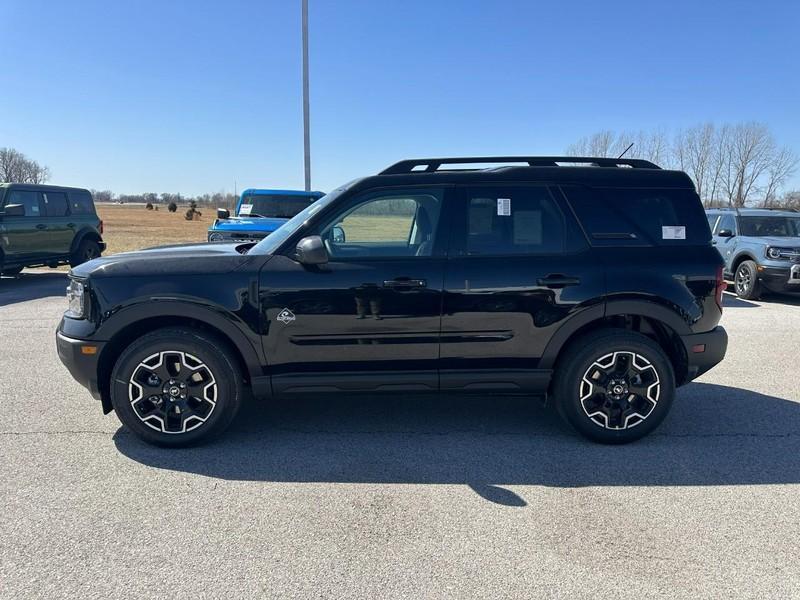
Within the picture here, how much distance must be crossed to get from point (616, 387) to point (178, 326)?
3.05 metres

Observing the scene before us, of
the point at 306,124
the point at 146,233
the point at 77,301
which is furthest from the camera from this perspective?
the point at 146,233

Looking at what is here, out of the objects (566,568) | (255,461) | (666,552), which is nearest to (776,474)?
(666,552)

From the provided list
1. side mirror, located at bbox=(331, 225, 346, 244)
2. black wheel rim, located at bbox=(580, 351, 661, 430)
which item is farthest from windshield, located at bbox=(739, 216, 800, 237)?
side mirror, located at bbox=(331, 225, 346, 244)

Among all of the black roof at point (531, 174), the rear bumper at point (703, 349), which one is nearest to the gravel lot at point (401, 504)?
the rear bumper at point (703, 349)

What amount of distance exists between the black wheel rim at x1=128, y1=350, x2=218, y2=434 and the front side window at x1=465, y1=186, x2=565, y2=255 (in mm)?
2043

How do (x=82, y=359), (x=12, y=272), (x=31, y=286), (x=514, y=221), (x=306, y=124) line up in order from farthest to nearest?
(x=306, y=124) → (x=12, y=272) → (x=31, y=286) → (x=514, y=221) → (x=82, y=359)

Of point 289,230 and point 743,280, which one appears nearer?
point 289,230

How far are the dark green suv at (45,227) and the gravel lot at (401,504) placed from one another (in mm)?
8407

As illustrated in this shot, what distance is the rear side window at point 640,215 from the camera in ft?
12.9

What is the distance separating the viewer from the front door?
12.2ft

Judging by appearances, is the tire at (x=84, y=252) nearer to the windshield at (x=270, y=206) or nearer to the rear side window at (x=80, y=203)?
the rear side window at (x=80, y=203)

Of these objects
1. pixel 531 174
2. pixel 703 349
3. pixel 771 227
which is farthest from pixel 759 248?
pixel 531 174

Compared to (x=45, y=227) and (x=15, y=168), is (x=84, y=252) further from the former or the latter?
(x=15, y=168)

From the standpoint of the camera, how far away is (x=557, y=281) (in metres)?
3.81
